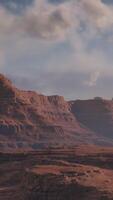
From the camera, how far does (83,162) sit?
78.8 m

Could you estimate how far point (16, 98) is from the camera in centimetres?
17675

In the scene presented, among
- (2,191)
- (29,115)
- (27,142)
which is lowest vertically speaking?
(2,191)

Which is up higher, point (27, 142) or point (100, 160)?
point (27, 142)

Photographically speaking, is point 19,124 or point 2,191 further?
point 19,124

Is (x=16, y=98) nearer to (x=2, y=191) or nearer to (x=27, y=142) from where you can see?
(x=27, y=142)

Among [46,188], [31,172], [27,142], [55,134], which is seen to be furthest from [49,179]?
[55,134]

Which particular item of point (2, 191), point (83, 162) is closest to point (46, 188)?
point (2, 191)

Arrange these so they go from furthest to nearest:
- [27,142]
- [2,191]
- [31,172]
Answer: [27,142]
[2,191]
[31,172]

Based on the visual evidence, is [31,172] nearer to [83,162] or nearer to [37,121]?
[83,162]

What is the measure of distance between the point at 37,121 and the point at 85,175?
13046 centimetres

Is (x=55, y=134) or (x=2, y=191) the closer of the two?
(x=2, y=191)

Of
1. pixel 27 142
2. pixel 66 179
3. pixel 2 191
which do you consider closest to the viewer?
pixel 66 179

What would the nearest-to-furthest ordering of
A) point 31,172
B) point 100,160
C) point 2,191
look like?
point 31,172
point 2,191
point 100,160

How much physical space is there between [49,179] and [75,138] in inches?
5456
